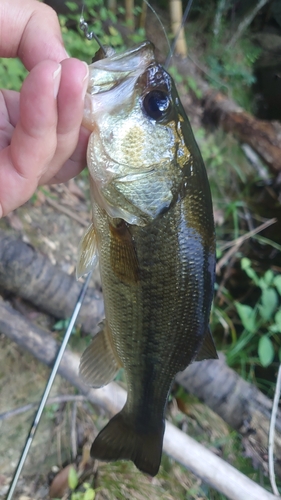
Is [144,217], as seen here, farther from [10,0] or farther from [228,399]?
[228,399]

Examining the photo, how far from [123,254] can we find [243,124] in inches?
134

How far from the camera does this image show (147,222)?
0.99 metres

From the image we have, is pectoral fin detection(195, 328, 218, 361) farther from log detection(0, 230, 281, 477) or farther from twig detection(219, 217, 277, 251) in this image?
twig detection(219, 217, 277, 251)

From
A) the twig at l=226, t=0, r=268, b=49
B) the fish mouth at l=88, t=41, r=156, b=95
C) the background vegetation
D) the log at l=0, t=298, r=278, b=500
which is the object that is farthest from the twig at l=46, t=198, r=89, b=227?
the twig at l=226, t=0, r=268, b=49

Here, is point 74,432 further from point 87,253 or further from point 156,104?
point 156,104

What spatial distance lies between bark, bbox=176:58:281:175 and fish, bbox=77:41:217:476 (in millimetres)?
2739

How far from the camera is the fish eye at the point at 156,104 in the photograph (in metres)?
0.94

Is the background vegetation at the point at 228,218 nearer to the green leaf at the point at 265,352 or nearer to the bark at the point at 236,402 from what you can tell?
the green leaf at the point at 265,352

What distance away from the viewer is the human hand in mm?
723

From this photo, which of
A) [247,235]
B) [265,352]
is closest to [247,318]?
[265,352]

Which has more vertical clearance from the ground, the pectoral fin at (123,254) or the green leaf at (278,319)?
the pectoral fin at (123,254)

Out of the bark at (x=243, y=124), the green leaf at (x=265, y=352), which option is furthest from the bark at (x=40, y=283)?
the bark at (x=243, y=124)

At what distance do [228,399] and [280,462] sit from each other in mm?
437

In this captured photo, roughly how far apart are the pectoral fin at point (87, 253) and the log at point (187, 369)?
0.82 m
